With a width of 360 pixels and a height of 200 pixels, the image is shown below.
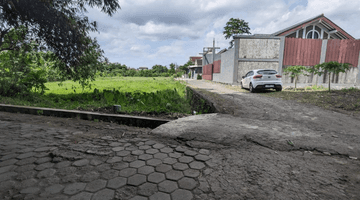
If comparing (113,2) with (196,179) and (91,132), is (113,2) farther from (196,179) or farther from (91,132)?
(196,179)

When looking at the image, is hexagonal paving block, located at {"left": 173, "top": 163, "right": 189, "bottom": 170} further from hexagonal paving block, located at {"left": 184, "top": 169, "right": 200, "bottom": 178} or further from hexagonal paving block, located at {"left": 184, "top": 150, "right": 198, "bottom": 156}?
hexagonal paving block, located at {"left": 184, "top": 150, "right": 198, "bottom": 156}

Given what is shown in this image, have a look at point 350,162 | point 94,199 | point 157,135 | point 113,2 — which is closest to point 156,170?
point 94,199

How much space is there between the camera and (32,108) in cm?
566

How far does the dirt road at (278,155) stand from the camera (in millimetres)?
1945

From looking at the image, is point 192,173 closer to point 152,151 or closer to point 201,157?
point 201,157

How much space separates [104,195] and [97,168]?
0.60 metres

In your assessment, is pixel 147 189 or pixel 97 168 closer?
pixel 147 189

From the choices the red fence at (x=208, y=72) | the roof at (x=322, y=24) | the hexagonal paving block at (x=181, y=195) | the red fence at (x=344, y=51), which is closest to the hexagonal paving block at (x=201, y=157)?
the hexagonal paving block at (x=181, y=195)

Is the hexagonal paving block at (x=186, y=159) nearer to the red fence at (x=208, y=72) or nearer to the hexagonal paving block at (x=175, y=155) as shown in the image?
the hexagonal paving block at (x=175, y=155)

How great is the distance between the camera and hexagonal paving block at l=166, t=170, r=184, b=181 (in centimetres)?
214

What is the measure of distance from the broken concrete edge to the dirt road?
2.27 feet

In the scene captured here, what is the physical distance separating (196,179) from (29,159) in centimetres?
223

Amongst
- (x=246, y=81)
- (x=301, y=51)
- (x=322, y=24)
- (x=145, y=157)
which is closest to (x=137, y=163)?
(x=145, y=157)

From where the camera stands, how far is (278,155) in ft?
8.96
